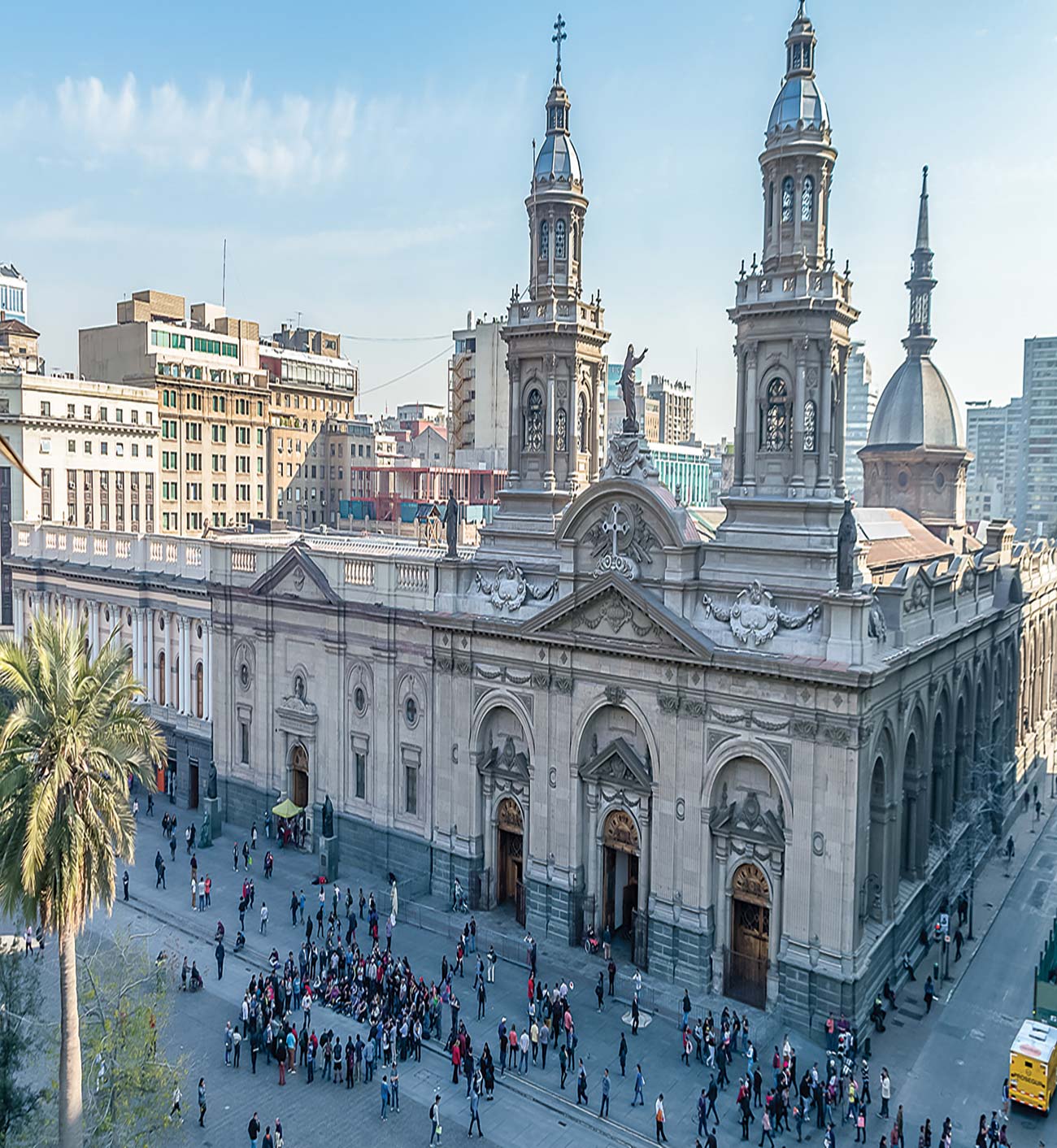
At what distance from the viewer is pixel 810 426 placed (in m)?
37.1

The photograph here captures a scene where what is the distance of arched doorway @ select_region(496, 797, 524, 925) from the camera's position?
142 ft

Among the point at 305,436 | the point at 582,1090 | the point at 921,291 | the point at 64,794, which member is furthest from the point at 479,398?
the point at 64,794

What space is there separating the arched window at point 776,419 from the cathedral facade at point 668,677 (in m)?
0.11

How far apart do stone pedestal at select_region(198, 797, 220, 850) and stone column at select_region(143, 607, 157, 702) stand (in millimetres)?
9703

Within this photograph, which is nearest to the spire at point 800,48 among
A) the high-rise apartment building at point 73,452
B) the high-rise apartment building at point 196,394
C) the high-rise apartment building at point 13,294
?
the high-rise apartment building at point 73,452

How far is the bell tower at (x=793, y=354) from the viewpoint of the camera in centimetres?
3631

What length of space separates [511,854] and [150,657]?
27987mm

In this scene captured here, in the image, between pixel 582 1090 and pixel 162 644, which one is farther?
pixel 162 644

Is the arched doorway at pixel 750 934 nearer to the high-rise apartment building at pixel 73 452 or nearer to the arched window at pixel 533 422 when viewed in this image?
the arched window at pixel 533 422

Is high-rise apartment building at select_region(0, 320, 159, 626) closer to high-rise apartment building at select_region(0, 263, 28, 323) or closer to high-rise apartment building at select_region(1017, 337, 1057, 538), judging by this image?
high-rise apartment building at select_region(0, 263, 28, 323)

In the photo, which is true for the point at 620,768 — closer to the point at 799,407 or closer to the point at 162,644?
the point at 799,407

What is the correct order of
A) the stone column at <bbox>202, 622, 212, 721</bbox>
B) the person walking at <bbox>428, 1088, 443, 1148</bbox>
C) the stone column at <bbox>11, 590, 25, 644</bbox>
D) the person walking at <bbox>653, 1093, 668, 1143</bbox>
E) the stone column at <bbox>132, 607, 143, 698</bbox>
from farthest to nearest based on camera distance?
the stone column at <bbox>11, 590, 25, 644</bbox> → the stone column at <bbox>132, 607, 143, 698</bbox> → the stone column at <bbox>202, 622, 212, 721</bbox> → the person walking at <bbox>653, 1093, 668, 1143</bbox> → the person walking at <bbox>428, 1088, 443, 1148</bbox>

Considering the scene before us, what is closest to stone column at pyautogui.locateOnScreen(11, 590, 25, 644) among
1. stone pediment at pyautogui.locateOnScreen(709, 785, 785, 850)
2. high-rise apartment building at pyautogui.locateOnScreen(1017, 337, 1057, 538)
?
stone pediment at pyautogui.locateOnScreen(709, 785, 785, 850)

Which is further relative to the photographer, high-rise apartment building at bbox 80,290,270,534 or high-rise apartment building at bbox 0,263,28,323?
high-rise apartment building at bbox 0,263,28,323
